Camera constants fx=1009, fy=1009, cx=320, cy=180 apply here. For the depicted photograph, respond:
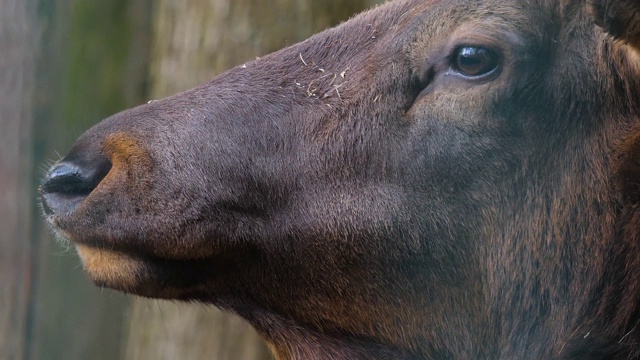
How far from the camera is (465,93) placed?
2965 mm

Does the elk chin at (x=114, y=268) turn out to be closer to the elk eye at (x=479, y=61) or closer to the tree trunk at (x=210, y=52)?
the elk eye at (x=479, y=61)

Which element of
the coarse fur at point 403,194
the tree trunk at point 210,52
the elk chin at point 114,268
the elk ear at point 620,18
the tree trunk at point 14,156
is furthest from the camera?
the tree trunk at point 210,52

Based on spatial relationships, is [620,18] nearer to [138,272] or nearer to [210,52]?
[138,272]

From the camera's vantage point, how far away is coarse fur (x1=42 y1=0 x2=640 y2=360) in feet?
A: 9.62

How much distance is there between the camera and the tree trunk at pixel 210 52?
479 cm

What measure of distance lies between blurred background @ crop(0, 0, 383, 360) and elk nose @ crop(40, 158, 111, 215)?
993mm

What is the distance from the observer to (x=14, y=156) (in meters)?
4.56

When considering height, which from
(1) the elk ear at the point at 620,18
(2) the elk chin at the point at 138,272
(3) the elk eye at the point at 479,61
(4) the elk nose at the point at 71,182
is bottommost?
(2) the elk chin at the point at 138,272

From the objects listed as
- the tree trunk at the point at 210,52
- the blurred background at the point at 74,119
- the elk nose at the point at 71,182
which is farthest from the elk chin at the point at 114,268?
the tree trunk at the point at 210,52

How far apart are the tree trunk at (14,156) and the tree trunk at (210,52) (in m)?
0.66

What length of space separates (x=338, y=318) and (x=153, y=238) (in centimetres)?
64

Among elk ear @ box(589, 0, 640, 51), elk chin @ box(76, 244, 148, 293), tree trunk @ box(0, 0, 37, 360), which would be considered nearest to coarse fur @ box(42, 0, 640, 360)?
elk chin @ box(76, 244, 148, 293)

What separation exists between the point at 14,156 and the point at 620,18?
2.96m

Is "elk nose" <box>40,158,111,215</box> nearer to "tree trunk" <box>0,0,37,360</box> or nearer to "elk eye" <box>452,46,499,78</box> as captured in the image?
"elk eye" <box>452,46,499,78</box>
